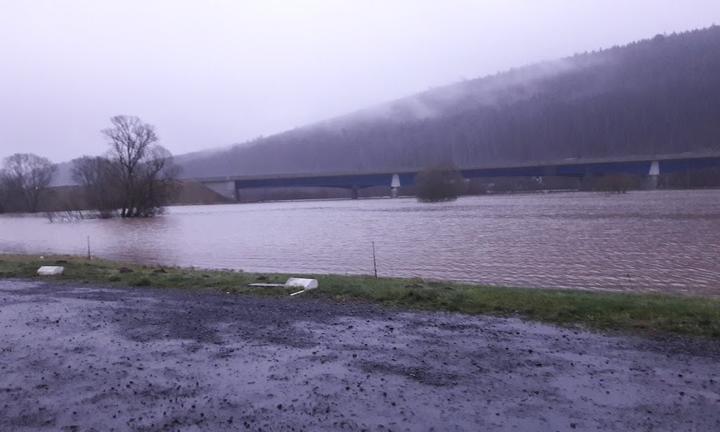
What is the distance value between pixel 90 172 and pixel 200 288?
117m

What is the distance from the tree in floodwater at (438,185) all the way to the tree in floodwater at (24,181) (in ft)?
335

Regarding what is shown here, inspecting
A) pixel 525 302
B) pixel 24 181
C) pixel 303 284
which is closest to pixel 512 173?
pixel 24 181

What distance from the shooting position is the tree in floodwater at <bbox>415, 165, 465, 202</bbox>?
122m

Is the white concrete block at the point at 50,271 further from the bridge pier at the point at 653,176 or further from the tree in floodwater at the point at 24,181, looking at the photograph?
the tree in floodwater at the point at 24,181

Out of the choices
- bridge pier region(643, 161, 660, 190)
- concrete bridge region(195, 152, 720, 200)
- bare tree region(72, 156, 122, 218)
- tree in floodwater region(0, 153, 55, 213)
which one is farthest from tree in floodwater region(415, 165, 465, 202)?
tree in floodwater region(0, 153, 55, 213)

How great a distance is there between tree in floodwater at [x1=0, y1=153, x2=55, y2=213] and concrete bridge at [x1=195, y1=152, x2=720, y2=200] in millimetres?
43288

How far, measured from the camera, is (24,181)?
158 m

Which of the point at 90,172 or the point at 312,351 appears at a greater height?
the point at 90,172

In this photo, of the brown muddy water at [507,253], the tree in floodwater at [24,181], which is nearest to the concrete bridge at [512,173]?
the tree in floodwater at [24,181]

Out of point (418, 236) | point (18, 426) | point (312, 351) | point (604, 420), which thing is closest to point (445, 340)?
point (312, 351)

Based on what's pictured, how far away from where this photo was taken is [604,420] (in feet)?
18.8

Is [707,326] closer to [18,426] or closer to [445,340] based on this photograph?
[445,340]

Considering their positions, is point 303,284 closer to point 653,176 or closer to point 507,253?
point 507,253

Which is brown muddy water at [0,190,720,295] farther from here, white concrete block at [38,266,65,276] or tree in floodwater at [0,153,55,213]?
tree in floodwater at [0,153,55,213]
